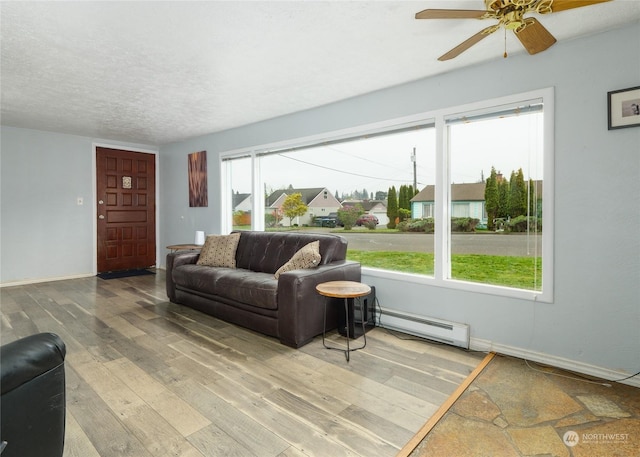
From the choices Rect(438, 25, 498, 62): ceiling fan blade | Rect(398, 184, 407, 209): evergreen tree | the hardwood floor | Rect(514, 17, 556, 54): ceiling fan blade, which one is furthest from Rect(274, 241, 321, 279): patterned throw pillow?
Rect(514, 17, 556, 54): ceiling fan blade

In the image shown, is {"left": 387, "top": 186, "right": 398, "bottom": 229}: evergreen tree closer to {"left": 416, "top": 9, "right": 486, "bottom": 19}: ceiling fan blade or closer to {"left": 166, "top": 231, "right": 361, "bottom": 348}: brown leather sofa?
{"left": 166, "top": 231, "right": 361, "bottom": 348}: brown leather sofa

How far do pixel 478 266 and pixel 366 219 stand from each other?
129 centimetres

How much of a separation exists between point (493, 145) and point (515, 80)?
524 millimetres

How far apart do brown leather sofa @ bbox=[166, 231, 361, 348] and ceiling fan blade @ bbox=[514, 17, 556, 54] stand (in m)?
2.18

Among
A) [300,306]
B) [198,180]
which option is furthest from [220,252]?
[198,180]

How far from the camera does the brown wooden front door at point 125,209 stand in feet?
19.3

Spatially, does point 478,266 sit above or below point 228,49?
below

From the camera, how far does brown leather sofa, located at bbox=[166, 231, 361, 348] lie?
2.82m

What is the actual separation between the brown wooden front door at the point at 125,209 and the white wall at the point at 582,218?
560 centimetres

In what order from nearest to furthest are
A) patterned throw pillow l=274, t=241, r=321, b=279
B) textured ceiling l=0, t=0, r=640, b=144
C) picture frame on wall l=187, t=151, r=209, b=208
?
textured ceiling l=0, t=0, r=640, b=144, patterned throw pillow l=274, t=241, r=321, b=279, picture frame on wall l=187, t=151, r=209, b=208

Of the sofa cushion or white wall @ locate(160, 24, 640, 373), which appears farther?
the sofa cushion

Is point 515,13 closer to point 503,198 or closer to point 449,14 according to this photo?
point 449,14

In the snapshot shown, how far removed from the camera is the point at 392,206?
3602mm

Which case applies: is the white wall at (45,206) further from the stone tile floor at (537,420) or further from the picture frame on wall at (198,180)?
the stone tile floor at (537,420)
